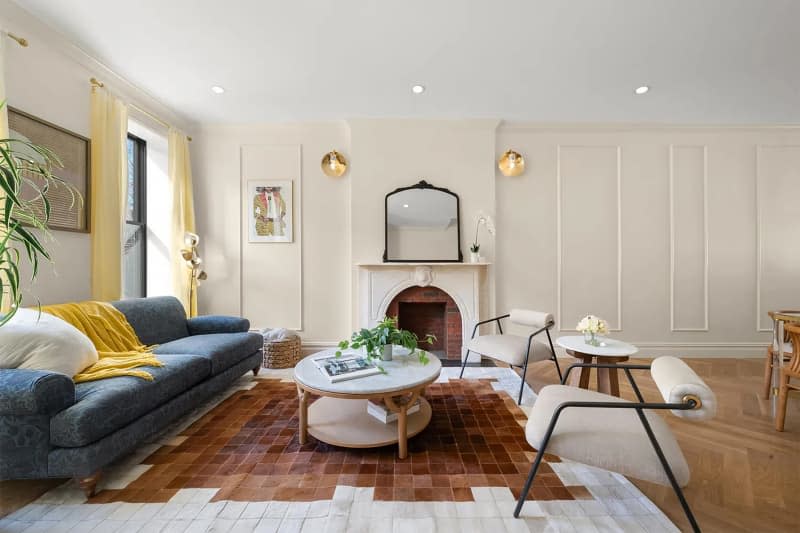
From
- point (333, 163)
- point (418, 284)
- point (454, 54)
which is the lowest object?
point (418, 284)

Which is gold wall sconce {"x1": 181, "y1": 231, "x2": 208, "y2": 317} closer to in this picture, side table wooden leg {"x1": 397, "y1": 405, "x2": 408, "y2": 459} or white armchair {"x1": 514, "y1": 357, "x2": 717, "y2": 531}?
side table wooden leg {"x1": 397, "y1": 405, "x2": 408, "y2": 459}

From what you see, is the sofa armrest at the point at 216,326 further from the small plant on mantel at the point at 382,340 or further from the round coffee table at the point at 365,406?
the small plant on mantel at the point at 382,340

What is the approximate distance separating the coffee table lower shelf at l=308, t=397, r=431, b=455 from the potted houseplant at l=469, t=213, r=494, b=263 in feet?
6.72

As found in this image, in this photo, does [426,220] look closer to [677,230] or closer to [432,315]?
[432,315]

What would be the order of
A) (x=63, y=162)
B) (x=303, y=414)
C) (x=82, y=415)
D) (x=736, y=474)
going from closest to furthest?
(x=82, y=415) → (x=736, y=474) → (x=303, y=414) → (x=63, y=162)

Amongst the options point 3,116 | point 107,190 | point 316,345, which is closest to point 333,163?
point 107,190

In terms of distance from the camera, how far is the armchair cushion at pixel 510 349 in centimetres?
267

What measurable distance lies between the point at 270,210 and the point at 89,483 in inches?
123

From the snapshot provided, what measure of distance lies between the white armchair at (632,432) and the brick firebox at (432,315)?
241 centimetres

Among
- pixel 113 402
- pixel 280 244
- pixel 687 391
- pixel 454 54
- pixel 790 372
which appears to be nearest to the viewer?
pixel 687 391

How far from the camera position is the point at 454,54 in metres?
2.71

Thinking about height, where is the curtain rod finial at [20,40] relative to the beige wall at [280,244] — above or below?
above

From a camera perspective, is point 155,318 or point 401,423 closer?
point 401,423

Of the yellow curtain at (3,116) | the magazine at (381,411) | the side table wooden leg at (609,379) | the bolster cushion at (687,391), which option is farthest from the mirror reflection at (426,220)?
the yellow curtain at (3,116)
